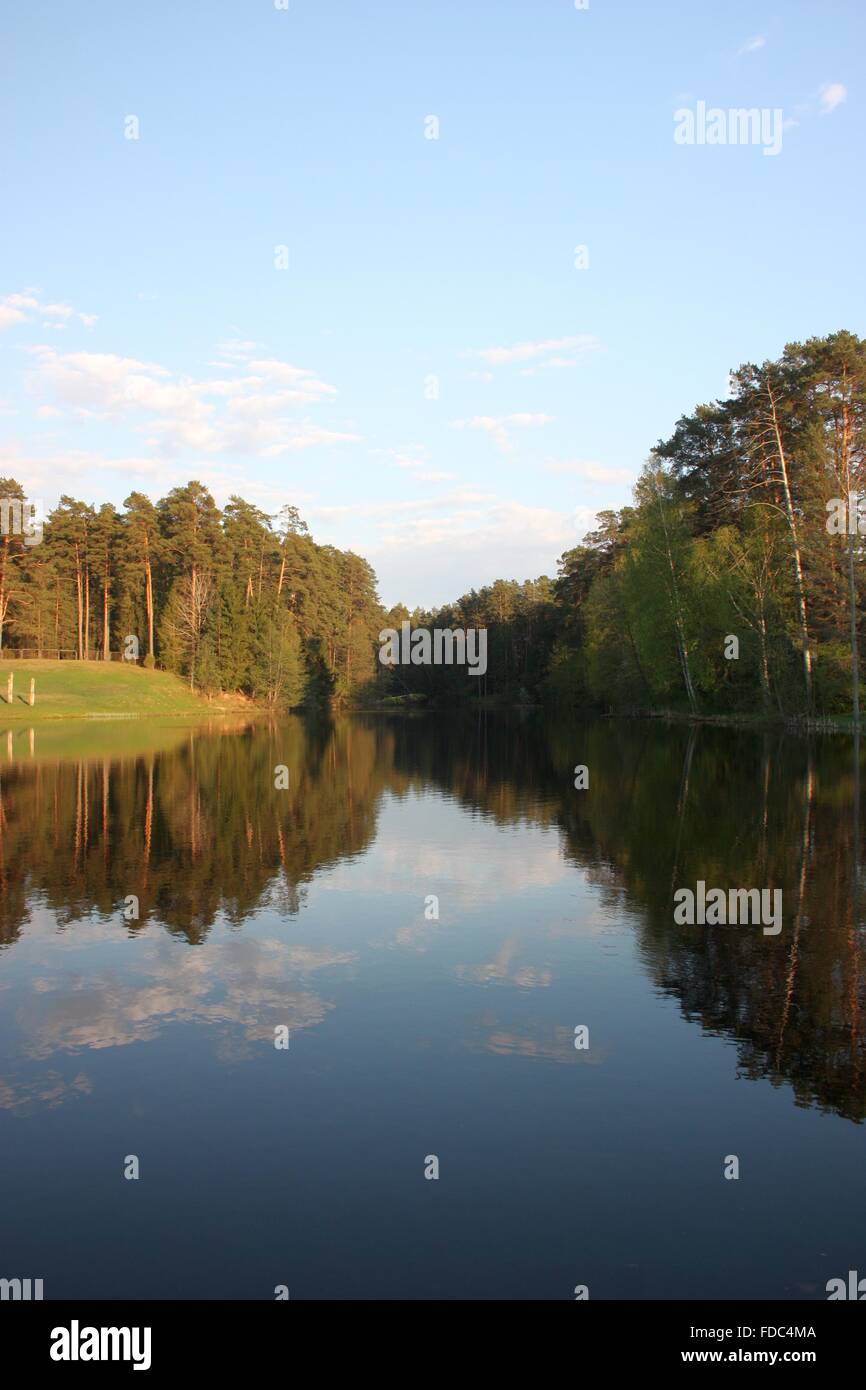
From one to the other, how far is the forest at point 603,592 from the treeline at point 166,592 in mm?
246

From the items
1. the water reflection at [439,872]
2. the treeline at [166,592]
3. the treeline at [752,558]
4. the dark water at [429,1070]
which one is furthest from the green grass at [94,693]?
the dark water at [429,1070]

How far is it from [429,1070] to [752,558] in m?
59.0

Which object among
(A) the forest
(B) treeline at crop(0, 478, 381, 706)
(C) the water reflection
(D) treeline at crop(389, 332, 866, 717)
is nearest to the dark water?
(C) the water reflection

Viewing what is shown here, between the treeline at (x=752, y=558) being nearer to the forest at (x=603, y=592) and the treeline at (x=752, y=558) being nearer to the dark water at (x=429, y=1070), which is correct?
the forest at (x=603, y=592)

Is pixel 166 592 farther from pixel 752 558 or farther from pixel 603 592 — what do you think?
pixel 752 558

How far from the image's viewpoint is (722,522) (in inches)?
2881

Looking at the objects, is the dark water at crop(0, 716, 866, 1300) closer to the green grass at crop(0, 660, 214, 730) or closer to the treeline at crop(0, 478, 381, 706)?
the green grass at crop(0, 660, 214, 730)

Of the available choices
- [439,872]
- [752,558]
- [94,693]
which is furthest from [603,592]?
[439,872]

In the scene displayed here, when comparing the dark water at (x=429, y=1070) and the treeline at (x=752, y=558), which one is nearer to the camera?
the dark water at (x=429, y=1070)

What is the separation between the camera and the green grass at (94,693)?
74688 millimetres

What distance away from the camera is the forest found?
186 feet

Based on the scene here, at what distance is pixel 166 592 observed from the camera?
11131cm
